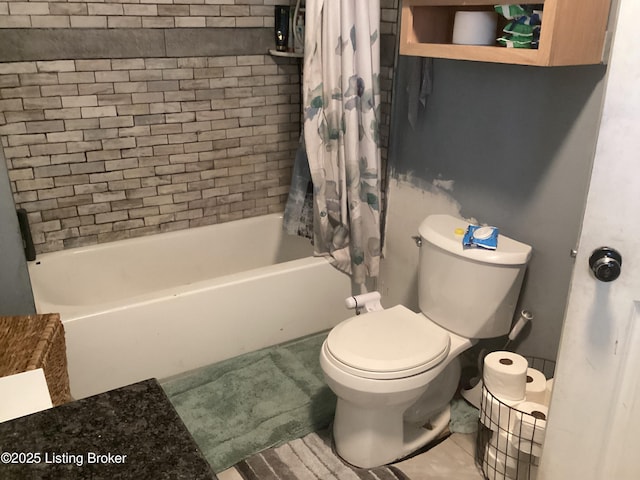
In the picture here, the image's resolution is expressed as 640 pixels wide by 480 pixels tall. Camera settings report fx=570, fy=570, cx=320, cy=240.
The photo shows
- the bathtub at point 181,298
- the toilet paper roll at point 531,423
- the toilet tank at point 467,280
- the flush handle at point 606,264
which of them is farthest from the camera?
the bathtub at point 181,298

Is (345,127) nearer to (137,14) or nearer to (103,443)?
(137,14)

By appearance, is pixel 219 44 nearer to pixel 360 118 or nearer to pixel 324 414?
pixel 360 118

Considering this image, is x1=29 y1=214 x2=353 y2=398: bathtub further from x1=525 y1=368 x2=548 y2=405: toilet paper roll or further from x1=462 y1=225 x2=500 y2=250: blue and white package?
x1=525 y1=368 x2=548 y2=405: toilet paper roll

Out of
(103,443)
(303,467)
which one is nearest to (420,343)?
(303,467)

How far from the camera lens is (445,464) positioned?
199 cm

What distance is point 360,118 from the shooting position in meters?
2.33

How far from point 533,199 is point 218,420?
1.39 m

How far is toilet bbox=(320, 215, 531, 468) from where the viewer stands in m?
1.82

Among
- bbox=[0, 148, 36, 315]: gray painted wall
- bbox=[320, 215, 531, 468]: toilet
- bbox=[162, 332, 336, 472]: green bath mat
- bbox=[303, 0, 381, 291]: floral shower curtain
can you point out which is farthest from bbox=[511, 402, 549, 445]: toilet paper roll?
bbox=[0, 148, 36, 315]: gray painted wall

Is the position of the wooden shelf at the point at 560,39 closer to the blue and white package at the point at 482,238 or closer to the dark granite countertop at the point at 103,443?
the blue and white package at the point at 482,238

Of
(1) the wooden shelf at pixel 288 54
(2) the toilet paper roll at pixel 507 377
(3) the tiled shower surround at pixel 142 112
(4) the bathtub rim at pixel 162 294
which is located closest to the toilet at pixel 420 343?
(2) the toilet paper roll at pixel 507 377

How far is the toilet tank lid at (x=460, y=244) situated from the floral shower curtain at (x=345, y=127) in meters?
0.41

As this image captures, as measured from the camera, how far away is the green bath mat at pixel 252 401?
2.05 meters

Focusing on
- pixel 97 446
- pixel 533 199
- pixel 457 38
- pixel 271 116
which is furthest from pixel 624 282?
pixel 271 116
